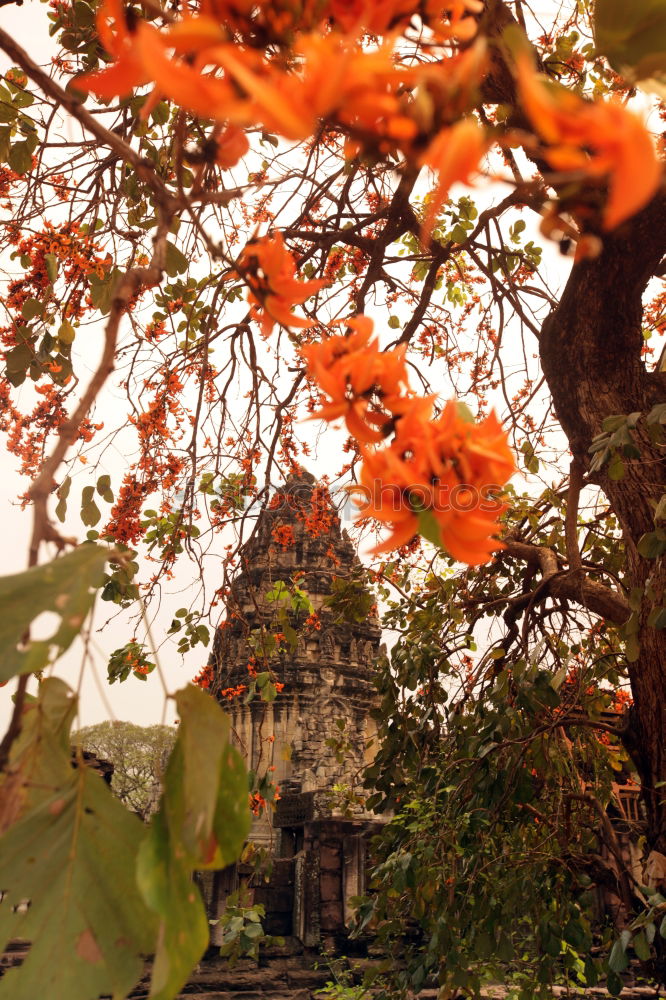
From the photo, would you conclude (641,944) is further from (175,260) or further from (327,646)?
(327,646)

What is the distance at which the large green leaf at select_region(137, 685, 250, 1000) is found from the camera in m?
0.51

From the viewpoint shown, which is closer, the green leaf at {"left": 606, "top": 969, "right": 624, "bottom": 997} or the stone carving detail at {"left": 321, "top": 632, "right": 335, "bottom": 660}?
the green leaf at {"left": 606, "top": 969, "right": 624, "bottom": 997}

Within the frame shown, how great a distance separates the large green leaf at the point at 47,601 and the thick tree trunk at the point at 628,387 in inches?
84.7

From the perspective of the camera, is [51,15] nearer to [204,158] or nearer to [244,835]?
[204,158]

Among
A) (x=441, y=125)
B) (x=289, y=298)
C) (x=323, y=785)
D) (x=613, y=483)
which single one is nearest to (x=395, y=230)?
(x=613, y=483)

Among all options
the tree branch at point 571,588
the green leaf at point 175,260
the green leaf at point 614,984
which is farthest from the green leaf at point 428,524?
the green leaf at point 614,984

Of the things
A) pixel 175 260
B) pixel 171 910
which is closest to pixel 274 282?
pixel 171 910

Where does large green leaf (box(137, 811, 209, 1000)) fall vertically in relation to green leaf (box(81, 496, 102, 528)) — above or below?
below

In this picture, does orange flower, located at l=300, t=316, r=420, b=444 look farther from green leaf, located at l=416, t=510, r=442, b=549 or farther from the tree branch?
the tree branch

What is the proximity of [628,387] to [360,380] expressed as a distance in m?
2.27

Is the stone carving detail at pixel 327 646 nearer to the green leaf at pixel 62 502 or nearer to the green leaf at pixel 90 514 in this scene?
the green leaf at pixel 62 502

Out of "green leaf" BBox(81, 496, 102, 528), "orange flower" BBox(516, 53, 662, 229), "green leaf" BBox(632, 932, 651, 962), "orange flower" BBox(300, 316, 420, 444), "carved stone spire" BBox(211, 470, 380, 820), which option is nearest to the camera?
"orange flower" BBox(516, 53, 662, 229)

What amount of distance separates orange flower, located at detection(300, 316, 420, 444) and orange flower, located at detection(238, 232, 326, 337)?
0.04m

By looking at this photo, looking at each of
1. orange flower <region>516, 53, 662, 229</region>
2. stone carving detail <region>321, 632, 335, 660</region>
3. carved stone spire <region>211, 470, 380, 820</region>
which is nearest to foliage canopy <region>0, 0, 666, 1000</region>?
orange flower <region>516, 53, 662, 229</region>
